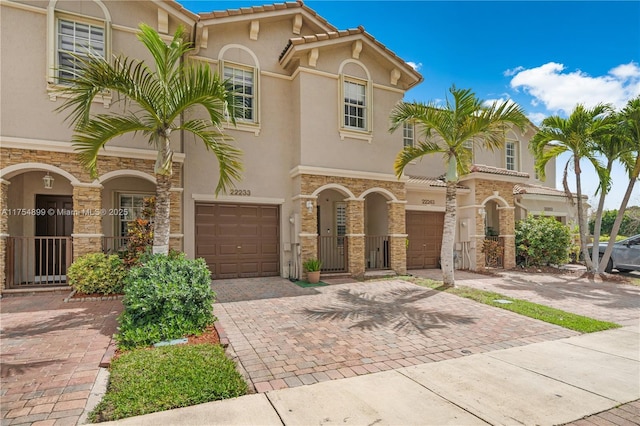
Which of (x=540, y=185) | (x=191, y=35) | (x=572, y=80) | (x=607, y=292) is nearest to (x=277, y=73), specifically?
(x=191, y=35)

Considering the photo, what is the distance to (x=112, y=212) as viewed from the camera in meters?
11.5

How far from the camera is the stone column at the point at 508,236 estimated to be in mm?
15750

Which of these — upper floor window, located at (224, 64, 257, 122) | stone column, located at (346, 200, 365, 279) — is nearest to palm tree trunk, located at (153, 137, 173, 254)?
upper floor window, located at (224, 64, 257, 122)

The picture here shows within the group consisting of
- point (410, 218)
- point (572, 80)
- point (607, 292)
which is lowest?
point (607, 292)

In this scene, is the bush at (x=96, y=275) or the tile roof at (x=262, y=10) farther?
the tile roof at (x=262, y=10)

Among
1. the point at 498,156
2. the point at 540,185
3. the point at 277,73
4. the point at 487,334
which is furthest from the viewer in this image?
the point at 540,185

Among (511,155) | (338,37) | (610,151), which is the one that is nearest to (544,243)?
(610,151)

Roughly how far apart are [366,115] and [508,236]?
862 centimetres

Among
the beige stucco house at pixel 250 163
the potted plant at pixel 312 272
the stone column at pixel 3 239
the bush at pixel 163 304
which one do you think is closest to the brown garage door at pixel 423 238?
the beige stucco house at pixel 250 163

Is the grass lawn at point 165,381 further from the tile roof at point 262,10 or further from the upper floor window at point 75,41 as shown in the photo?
the tile roof at point 262,10

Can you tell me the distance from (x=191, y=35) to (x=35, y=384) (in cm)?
1082

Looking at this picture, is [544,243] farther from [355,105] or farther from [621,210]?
[355,105]

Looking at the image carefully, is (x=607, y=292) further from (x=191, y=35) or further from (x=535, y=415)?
(x=191, y=35)

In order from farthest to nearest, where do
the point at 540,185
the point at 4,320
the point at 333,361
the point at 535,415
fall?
the point at 540,185 → the point at 4,320 → the point at 333,361 → the point at 535,415
